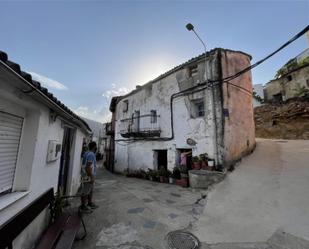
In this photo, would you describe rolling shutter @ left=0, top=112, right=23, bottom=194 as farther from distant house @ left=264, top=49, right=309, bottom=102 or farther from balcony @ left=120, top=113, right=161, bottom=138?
distant house @ left=264, top=49, right=309, bottom=102

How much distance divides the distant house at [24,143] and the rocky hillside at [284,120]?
15593 mm

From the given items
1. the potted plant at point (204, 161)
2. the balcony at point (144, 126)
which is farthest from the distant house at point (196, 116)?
the potted plant at point (204, 161)

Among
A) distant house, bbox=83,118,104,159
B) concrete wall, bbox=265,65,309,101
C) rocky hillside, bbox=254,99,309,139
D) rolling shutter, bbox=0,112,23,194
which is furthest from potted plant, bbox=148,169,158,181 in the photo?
distant house, bbox=83,118,104,159

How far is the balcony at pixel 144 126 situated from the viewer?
10.9m

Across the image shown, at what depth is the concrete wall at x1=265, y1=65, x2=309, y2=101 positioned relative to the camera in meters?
17.6

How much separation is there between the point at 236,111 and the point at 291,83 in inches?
632

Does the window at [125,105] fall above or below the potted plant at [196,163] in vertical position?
above

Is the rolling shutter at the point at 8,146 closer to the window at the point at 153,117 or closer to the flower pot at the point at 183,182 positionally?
the flower pot at the point at 183,182

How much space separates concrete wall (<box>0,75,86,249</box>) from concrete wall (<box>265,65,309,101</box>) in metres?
22.6

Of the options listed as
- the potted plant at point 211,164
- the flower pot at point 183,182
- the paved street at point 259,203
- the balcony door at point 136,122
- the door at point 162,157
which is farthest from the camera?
the balcony door at point 136,122

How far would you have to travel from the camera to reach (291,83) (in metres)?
19.2

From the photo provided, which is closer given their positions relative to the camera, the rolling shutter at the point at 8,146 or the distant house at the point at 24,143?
the distant house at the point at 24,143

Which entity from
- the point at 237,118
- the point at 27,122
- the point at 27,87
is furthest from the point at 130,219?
the point at 237,118

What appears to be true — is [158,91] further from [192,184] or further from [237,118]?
[192,184]
